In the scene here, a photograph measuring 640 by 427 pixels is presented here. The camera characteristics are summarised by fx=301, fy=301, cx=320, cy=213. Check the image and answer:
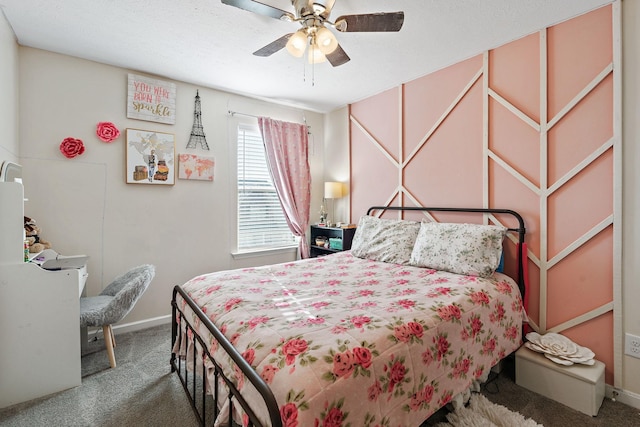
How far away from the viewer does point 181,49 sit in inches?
99.3

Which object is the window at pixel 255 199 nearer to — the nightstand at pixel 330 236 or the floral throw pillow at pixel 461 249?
the nightstand at pixel 330 236

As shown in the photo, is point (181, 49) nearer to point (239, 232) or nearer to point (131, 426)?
point (239, 232)

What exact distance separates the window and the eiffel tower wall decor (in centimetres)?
45

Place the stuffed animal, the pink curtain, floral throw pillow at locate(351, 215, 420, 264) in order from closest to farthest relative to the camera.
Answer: the stuffed animal → floral throw pillow at locate(351, 215, 420, 264) → the pink curtain

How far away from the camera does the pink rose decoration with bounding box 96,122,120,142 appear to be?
2.75 m

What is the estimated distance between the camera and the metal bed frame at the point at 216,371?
102 cm

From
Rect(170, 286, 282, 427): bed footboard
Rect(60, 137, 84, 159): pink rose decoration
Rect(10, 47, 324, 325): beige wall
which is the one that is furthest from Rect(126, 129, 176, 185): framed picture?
Rect(170, 286, 282, 427): bed footboard

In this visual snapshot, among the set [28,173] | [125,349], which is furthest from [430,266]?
[28,173]

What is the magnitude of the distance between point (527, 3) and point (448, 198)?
1.55m

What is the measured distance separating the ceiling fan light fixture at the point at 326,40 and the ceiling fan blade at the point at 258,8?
0.20m

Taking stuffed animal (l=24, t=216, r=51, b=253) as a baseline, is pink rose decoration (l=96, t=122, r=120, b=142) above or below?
above

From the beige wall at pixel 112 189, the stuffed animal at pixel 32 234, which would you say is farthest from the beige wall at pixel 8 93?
the stuffed animal at pixel 32 234

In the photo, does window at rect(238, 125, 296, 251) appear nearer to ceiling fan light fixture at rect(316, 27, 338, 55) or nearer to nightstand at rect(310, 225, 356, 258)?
nightstand at rect(310, 225, 356, 258)

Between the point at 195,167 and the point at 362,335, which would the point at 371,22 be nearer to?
the point at 362,335
